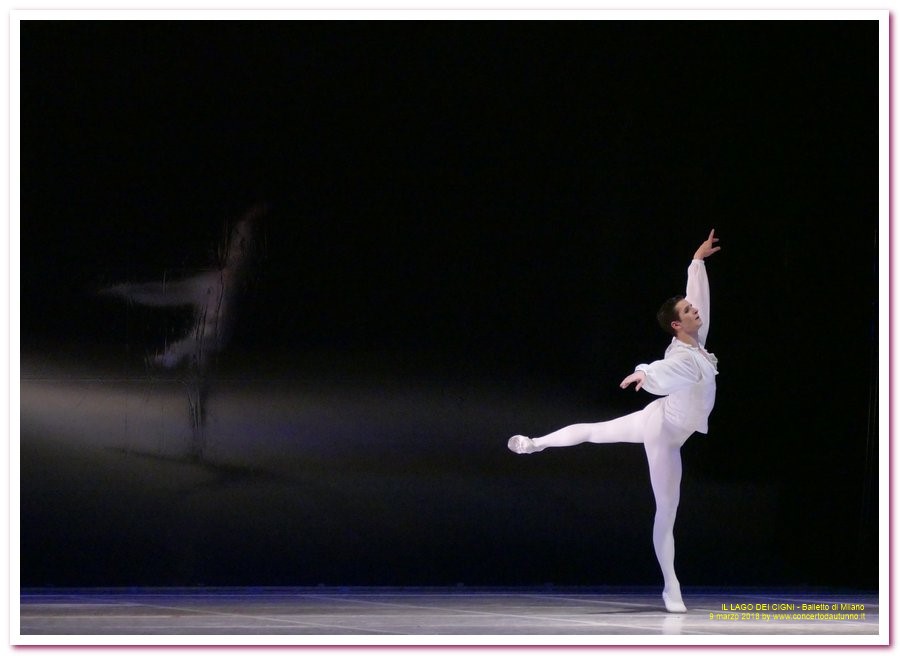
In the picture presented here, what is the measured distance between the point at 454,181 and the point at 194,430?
1.70m

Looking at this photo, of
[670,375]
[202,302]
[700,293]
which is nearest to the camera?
[670,375]

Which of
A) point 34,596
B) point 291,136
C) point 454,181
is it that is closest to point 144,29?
point 291,136

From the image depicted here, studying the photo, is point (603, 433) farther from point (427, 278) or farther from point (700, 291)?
point (427, 278)

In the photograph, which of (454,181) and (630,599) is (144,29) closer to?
(454,181)

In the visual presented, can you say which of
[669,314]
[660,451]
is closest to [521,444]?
[660,451]

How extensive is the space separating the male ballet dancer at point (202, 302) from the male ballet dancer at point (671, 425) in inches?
63.2

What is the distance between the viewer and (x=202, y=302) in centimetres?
647

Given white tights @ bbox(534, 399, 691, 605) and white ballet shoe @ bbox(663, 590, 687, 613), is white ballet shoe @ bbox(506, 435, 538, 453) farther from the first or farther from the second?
white ballet shoe @ bbox(663, 590, 687, 613)

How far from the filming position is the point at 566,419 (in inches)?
257

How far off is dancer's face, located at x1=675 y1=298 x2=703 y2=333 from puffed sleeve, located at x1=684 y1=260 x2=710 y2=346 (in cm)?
3

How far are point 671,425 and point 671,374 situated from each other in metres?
0.28

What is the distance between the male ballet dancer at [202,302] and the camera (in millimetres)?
6457

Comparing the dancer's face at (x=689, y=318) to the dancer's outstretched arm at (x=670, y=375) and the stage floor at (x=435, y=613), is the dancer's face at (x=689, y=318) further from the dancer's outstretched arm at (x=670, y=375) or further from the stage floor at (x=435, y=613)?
the stage floor at (x=435, y=613)
